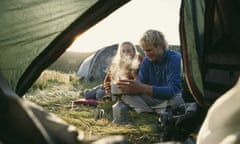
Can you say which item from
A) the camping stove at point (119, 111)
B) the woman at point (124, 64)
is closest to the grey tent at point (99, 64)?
the woman at point (124, 64)

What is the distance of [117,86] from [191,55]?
0.99 m

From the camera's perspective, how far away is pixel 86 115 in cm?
378

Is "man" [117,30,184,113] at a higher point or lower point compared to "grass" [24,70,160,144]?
higher

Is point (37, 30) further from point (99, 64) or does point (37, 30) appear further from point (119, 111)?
point (99, 64)

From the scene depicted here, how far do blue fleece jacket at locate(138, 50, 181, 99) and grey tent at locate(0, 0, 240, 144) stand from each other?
638 mm

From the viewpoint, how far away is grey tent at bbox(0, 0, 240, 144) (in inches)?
62.7

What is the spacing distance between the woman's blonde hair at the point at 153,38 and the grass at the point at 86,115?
1.97 ft

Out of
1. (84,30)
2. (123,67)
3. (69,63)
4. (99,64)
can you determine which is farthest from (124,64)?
(69,63)

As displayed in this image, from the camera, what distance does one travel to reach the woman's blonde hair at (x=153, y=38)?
277cm

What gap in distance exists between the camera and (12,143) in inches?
25.1

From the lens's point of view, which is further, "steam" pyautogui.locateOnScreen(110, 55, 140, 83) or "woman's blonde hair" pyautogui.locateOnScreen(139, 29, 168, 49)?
"steam" pyautogui.locateOnScreen(110, 55, 140, 83)

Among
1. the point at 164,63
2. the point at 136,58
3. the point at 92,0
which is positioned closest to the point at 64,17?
the point at 92,0

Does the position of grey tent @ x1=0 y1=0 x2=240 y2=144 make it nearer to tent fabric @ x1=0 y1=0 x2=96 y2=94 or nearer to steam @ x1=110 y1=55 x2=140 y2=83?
tent fabric @ x1=0 y1=0 x2=96 y2=94

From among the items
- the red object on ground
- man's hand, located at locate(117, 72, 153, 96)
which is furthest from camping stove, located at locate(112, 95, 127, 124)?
the red object on ground
